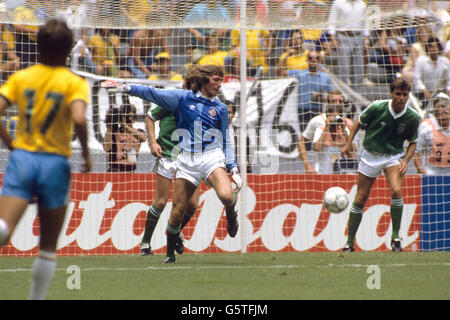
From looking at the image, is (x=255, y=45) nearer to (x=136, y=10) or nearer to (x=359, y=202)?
(x=136, y=10)

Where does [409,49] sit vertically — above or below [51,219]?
above

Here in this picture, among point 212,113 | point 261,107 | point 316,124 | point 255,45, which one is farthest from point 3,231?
point 255,45

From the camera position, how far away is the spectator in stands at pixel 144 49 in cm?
1352

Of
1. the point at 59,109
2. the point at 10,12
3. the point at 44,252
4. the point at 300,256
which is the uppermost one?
the point at 10,12

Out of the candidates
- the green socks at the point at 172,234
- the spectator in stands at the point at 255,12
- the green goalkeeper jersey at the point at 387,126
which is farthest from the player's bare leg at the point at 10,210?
the spectator in stands at the point at 255,12

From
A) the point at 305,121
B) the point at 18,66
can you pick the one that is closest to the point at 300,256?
the point at 305,121

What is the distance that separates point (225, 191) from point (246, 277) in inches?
45.6

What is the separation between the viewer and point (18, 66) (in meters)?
12.4

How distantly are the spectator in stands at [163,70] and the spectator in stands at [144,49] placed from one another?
0.37ft

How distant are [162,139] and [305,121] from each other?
3.54 meters

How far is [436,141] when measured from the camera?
501 inches
